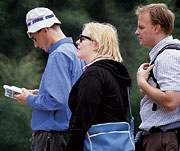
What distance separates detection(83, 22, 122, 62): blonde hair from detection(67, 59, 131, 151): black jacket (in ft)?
0.22

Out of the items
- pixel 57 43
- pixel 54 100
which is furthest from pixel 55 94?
pixel 57 43

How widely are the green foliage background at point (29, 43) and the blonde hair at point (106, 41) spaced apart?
75.8 inches

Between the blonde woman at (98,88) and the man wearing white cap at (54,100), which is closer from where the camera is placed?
the blonde woman at (98,88)

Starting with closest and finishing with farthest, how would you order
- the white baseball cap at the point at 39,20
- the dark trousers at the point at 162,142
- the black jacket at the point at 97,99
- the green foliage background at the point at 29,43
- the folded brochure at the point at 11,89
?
1. the black jacket at the point at 97,99
2. the dark trousers at the point at 162,142
3. the folded brochure at the point at 11,89
4. the white baseball cap at the point at 39,20
5. the green foliage background at the point at 29,43

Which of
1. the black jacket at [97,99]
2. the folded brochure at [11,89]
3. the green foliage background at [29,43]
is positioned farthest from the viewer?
the green foliage background at [29,43]

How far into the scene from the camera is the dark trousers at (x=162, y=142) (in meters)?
2.39

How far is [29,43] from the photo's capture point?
4.90 m

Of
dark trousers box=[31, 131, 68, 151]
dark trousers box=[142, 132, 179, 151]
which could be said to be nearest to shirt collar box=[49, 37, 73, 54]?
dark trousers box=[31, 131, 68, 151]

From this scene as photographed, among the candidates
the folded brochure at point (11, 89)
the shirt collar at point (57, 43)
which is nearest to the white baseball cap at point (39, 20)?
the shirt collar at point (57, 43)

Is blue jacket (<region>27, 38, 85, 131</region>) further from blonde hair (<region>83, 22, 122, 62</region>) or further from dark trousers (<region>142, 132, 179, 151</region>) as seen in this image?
dark trousers (<region>142, 132, 179, 151</region>)

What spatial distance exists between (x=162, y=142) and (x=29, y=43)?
2748mm

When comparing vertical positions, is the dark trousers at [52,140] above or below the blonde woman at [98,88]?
below

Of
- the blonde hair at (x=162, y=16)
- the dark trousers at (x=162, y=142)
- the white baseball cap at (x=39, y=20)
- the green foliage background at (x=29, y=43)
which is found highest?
the blonde hair at (x=162, y=16)

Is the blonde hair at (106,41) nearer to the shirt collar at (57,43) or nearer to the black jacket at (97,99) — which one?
the black jacket at (97,99)
